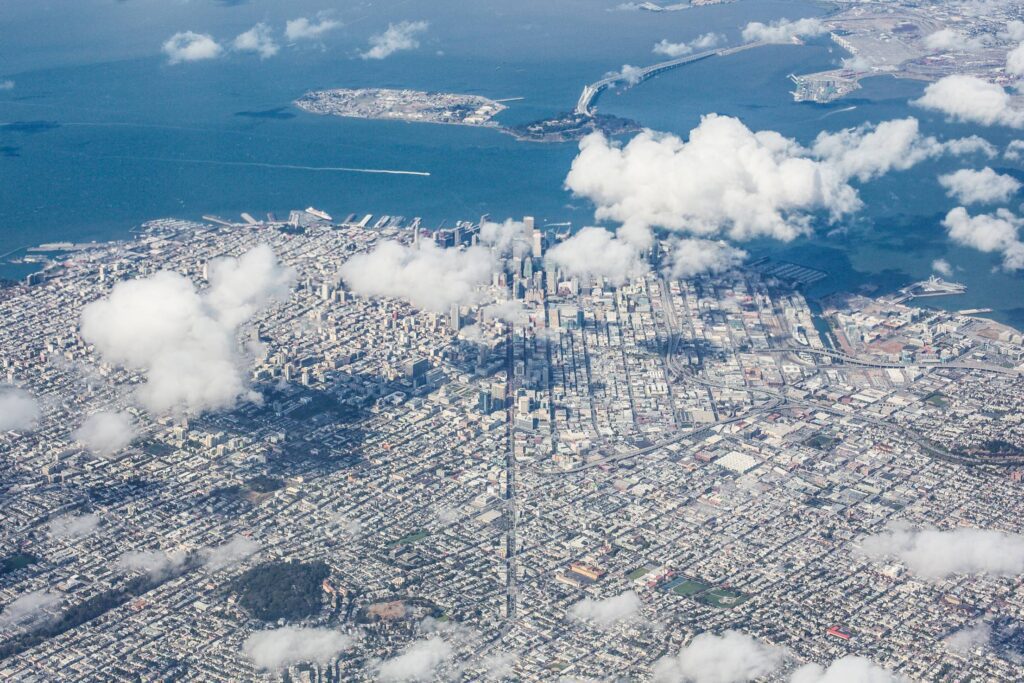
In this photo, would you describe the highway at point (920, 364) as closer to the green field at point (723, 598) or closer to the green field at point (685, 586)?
the green field at point (685, 586)

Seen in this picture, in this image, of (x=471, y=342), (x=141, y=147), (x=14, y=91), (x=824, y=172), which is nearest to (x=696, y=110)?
(x=824, y=172)

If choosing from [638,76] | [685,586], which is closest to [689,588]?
[685,586]

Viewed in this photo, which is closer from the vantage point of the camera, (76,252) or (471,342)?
(471,342)

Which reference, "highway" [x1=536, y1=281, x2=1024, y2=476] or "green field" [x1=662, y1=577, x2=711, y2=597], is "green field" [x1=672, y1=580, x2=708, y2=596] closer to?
"green field" [x1=662, y1=577, x2=711, y2=597]

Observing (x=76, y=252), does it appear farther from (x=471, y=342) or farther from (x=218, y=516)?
(x=218, y=516)

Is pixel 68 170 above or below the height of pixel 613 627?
above

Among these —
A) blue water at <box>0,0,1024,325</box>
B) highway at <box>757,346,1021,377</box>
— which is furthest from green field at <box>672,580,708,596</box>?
blue water at <box>0,0,1024,325</box>
